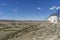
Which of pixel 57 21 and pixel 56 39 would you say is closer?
→ pixel 56 39

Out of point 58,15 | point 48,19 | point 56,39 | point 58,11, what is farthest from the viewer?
point 48,19

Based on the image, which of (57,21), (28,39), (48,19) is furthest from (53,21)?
(28,39)

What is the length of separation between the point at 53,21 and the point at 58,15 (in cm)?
203

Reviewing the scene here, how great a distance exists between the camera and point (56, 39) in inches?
428

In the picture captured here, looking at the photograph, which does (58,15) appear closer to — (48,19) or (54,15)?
(54,15)

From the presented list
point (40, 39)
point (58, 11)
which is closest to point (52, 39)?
point (40, 39)

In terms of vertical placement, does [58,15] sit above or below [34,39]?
above

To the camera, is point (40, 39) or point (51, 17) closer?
point (40, 39)

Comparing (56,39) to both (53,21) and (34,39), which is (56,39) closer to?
(34,39)

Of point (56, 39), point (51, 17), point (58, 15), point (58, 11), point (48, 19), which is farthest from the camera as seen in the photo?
point (48, 19)

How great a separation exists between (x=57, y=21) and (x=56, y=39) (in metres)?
19.5

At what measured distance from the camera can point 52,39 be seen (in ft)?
35.9

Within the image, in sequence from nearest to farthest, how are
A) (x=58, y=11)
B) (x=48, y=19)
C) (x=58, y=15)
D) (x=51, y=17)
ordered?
(x=58, y=11)
(x=58, y=15)
(x=51, y=17)
(x=48, y=19)

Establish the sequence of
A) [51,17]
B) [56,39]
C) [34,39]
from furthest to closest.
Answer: [51,17] → [34,39] → [56,39]
